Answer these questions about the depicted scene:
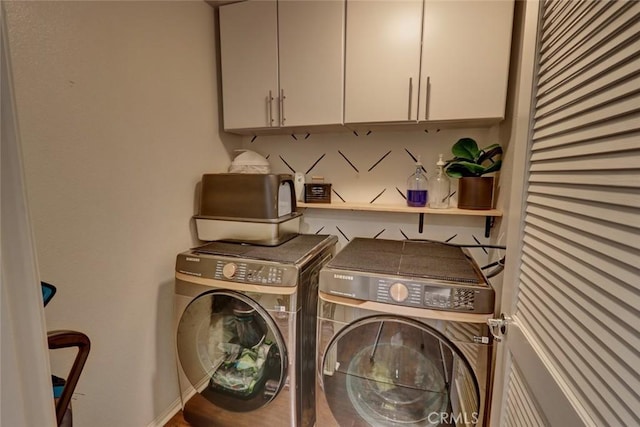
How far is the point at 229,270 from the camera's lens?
138cm

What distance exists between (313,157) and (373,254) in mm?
863

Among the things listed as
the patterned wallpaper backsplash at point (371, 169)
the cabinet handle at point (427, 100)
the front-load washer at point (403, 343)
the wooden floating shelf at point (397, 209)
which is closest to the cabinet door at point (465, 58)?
the cabinet handle at point (427, 100)

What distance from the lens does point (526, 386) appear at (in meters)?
0.79

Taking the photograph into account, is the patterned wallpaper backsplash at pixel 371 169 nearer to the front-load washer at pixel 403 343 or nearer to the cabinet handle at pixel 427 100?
the cabinet handle at pixel 427 100

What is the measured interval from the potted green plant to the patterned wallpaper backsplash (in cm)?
17

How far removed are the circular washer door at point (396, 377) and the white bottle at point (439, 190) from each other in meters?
0.83

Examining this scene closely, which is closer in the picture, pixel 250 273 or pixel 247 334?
pixel 250 273

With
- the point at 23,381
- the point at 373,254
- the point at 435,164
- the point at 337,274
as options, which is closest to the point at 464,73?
the point at 435,164

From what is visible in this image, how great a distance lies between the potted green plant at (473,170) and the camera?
158cm

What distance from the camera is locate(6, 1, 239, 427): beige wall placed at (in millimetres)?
1099

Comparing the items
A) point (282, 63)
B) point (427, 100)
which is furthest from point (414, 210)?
point (282, 63)

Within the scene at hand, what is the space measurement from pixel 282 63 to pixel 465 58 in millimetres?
918

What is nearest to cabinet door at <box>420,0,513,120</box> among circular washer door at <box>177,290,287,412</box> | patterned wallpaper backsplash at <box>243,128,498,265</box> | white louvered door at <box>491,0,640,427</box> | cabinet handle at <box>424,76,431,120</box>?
cabinet handle at <box>424,76,431,120</box>

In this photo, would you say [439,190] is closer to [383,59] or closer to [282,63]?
[383,59]
